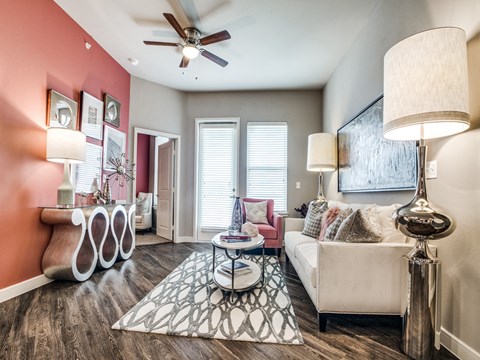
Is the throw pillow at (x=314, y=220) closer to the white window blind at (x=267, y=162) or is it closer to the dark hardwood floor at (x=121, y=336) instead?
the dark hardwood floor at (x=121, y=336)

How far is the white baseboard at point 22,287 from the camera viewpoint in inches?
82.7

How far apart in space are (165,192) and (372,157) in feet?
12.6

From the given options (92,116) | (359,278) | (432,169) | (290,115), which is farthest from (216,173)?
(432,169)

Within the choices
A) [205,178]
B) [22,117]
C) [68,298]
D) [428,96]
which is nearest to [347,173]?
[428,96]

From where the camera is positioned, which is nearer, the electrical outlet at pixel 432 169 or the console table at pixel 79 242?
the electrical outlet at pixel 432 169

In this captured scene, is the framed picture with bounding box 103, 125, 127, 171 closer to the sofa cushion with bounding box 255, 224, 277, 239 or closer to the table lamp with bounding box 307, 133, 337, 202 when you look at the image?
the sofa cushion with bounding box 255, 224, 277, 239

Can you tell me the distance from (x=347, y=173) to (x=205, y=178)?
2.63 meters

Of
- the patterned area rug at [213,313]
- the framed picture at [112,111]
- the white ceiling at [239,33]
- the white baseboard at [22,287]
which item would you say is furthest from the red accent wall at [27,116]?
the patterned area rug at [213,313]

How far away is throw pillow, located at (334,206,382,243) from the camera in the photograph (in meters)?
1.74

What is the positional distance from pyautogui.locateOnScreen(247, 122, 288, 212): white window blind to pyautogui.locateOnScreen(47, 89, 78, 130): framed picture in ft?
9.25

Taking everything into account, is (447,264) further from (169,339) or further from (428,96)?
(169,339)

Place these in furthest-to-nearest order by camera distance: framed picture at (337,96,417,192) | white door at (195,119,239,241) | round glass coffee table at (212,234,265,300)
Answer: white door at (195,119,239,241)
round glass coffee table at (212,234,265,300)
framed picture at (337,96,417,192)

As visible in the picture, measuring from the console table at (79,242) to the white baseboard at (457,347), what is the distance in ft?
10.4

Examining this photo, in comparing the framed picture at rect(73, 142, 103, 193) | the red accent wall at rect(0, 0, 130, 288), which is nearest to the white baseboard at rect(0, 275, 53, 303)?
the red accent wall at rect(0, 0, 130, 288)
